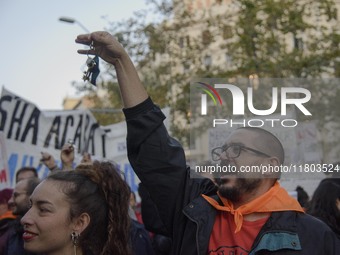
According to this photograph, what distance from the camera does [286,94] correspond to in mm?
3035

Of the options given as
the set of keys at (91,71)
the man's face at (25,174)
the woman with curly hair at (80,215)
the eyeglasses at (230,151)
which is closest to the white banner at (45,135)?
the man's face at (25,174)

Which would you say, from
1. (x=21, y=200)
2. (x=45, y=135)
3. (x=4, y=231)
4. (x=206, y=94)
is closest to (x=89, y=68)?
(x=206, y=94)

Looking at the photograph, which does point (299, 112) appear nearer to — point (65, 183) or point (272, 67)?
point (65, 183)

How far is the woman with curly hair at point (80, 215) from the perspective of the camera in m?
2.96

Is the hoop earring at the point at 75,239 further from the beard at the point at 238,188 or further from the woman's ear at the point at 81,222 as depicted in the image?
the beard at the point at 238,188

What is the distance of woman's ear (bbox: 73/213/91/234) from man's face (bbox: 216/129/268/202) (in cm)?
61

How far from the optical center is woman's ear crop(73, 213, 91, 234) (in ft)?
10.0

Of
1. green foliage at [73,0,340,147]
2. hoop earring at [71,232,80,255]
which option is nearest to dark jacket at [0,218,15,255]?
hoop earring at [71,232,80,255]

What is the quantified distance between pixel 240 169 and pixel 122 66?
692 millimetres

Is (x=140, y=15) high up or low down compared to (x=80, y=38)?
up

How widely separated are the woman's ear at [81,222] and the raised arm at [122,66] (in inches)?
22.3

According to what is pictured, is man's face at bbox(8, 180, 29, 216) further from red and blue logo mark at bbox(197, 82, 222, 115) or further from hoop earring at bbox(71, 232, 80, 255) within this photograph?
red and blue logo mark at bbox(197, 82, 222, 115)

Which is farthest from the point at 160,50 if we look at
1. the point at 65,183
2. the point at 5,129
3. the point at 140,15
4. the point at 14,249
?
the point at 65,183

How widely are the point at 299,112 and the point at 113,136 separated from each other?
295 inches
